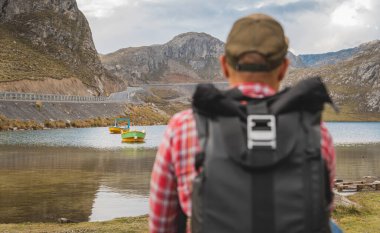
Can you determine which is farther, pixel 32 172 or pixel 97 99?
pixel 97 99

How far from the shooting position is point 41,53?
17625 cm

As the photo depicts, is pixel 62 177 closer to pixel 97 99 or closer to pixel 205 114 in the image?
pixel 205 114

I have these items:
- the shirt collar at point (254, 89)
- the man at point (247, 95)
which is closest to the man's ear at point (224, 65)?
the man at point (247, 95)

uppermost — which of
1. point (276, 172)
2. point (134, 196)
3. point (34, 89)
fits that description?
point (34, 89)

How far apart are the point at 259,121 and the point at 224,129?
21cm

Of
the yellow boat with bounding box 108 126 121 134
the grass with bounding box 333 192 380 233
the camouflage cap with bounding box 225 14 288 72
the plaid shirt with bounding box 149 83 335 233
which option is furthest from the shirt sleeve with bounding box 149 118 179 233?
the yellow boat with bounding box 108 126 121 134

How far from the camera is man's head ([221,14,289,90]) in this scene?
3.09 meters

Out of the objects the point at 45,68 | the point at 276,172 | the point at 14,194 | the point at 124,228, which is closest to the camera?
the point at 276,172

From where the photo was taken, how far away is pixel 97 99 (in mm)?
162750

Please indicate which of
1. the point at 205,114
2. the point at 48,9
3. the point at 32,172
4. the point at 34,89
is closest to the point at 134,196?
the point at 32,172

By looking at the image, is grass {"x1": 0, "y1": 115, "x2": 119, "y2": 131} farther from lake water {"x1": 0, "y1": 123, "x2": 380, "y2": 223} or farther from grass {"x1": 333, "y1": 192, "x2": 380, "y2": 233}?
grass {"x1": 333, "y1": 192, "x2": 380, "y2": 233}

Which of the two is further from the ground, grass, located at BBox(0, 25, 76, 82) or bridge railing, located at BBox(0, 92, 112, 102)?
grass, located at BBox(0, 25, 76, 82)

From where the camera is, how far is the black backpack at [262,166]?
2799 millimetres

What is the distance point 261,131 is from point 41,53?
A: 18290 centimetres
